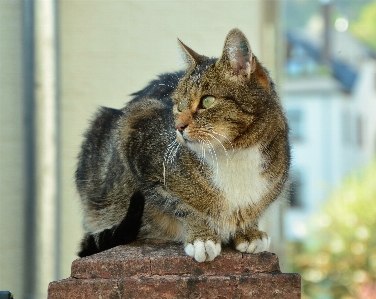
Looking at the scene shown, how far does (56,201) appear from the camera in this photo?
366cm

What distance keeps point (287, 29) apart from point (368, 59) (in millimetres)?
1628

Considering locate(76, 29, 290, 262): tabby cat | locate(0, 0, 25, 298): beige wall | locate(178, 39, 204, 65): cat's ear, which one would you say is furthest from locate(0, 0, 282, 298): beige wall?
locate(178, 39, 204, 65): cat's ear

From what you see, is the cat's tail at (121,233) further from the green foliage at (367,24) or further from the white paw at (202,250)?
the green foliage at (367,24)

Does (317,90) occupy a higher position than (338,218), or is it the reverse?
(317,90)

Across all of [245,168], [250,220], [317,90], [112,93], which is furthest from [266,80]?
[317,90]

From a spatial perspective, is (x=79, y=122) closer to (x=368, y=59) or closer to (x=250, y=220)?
(x=250, y=220)

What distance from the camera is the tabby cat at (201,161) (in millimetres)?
2014

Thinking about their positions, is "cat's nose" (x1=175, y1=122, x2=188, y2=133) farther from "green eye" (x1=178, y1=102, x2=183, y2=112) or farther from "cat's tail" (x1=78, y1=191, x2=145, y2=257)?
"cat's tail" (x1=78, y1=191, x2=145, y2=257)

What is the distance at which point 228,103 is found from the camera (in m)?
2.01

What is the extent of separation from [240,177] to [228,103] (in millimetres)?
219

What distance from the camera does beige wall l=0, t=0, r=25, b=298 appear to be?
360 centimetres

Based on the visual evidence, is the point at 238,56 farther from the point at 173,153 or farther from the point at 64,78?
the point at 64,78

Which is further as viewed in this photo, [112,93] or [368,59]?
[368,59]

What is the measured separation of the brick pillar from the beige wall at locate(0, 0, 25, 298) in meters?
1.69
